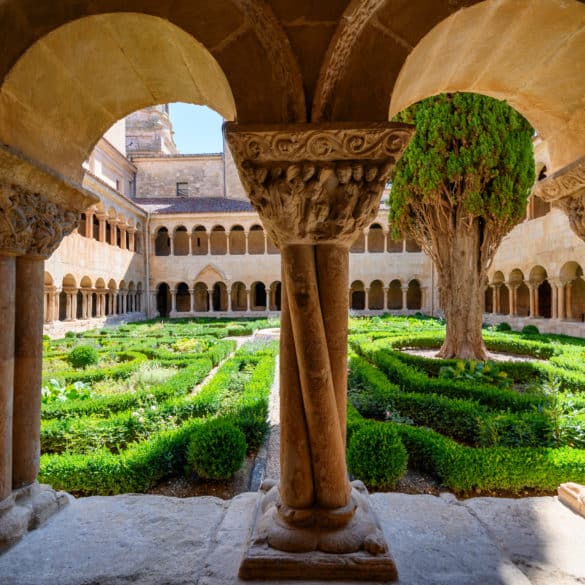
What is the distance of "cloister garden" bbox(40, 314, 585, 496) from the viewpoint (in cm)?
414

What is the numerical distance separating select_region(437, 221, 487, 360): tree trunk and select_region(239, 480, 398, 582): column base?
8475mm

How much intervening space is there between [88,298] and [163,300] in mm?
10247

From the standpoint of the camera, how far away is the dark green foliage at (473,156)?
30.6ft

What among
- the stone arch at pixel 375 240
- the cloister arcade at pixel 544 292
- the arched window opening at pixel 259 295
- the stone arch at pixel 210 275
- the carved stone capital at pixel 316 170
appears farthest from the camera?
the arched window opening at pixel 259 295

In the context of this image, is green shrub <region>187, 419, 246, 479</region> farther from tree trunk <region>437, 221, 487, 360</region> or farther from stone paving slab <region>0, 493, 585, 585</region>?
tree trunk <region>437, 221, 487, 360</region>

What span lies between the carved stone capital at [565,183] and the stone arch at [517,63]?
103 millimetres

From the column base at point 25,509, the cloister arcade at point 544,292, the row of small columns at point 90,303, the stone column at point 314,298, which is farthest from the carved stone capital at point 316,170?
the cloister arcade at point 544,292

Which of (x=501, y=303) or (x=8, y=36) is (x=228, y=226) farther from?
(x=8, y=36)

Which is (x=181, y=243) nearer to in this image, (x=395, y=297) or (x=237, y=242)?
(x=237, y=242)

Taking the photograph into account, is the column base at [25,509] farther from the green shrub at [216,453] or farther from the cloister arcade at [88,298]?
the cloister arcade at [88,298]

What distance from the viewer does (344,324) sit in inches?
94.0

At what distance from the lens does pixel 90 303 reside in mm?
19938

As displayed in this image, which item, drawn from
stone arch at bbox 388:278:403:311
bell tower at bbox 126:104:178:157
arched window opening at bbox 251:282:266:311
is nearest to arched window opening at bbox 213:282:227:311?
arched window opening at bbox 251:282:266:311

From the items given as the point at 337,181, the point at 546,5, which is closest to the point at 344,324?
the point at 337,181
